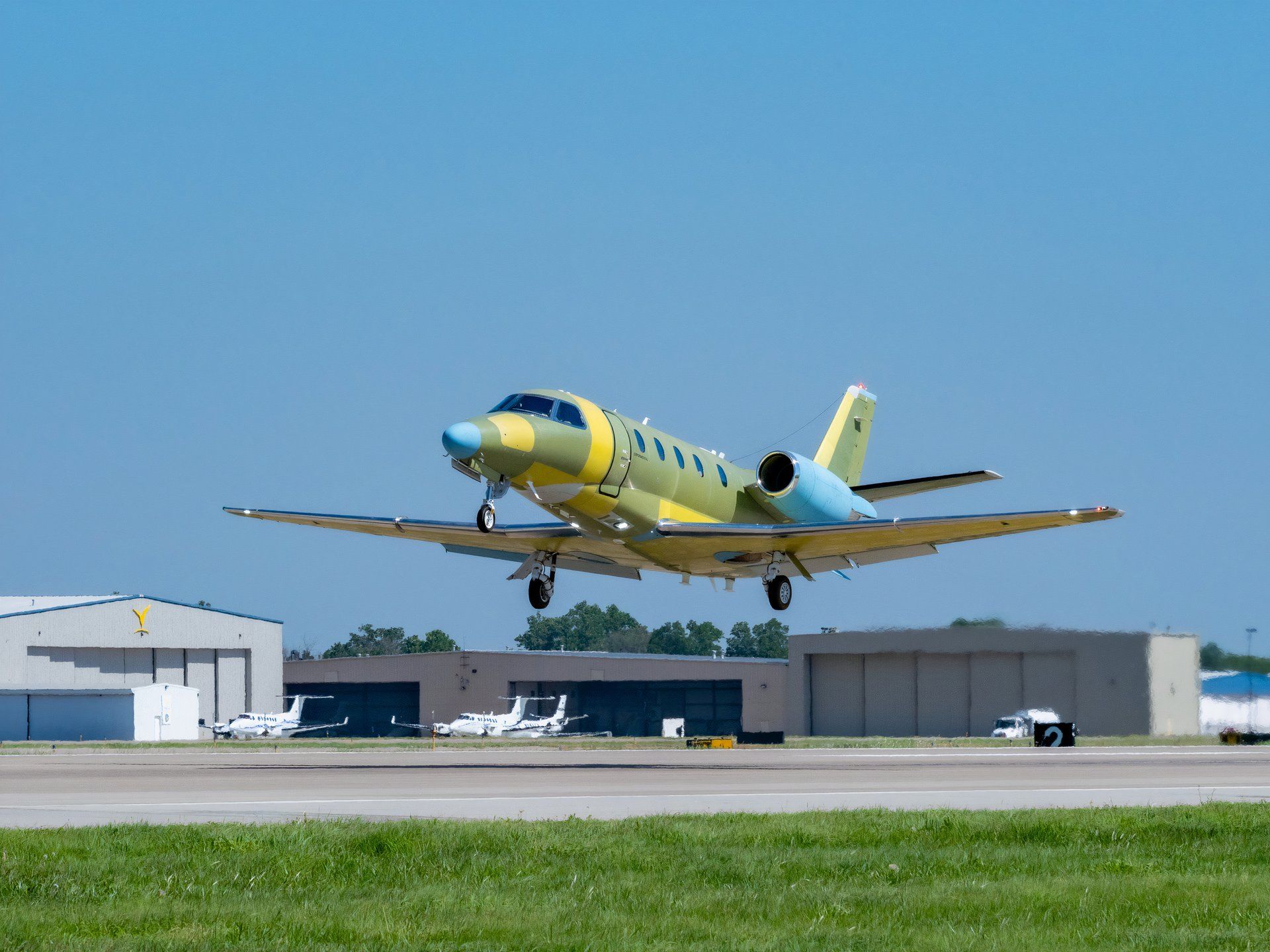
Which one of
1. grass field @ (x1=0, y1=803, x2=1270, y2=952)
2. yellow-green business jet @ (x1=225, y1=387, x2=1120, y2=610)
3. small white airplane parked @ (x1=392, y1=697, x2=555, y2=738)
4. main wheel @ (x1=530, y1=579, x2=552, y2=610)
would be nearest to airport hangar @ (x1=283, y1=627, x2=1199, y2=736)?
small white airplane parked @ (x1=392, y1=697, x2=555, y2=738)

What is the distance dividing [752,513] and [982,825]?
2230 cm

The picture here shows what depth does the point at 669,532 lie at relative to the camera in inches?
1341

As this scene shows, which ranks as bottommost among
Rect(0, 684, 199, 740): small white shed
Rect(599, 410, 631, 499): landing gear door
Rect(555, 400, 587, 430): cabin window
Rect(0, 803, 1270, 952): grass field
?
Rect(0, 684, 199, 740): small white shed

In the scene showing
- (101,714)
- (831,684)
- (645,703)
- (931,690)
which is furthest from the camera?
(645,703)

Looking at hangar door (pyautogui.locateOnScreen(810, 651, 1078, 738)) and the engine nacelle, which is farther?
hangar door (pyautogui.locateOnScreen(810, 651, 1078, 738))

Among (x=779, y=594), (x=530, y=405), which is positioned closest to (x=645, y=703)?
(x=779, y=594)

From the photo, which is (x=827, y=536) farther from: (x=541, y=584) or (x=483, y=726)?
(x=483, y=726)

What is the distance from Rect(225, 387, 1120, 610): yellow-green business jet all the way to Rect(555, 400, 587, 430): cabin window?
30mm

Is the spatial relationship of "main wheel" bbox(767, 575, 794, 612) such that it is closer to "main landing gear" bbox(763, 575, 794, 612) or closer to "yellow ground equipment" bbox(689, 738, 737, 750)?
"main landing gear" bbox(763, 575, 794, 612)

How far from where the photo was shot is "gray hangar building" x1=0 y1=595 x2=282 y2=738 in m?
89.3

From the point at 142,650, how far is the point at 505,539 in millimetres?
64219

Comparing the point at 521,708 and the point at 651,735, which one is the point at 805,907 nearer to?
the point at 521,708

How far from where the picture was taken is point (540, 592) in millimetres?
37000

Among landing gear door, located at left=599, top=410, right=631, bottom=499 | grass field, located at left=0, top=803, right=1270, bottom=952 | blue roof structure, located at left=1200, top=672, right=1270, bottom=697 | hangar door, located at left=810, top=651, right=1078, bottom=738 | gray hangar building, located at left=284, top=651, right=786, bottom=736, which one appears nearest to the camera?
grass field, located at left=0, top=803, right=1270, bottom=952
